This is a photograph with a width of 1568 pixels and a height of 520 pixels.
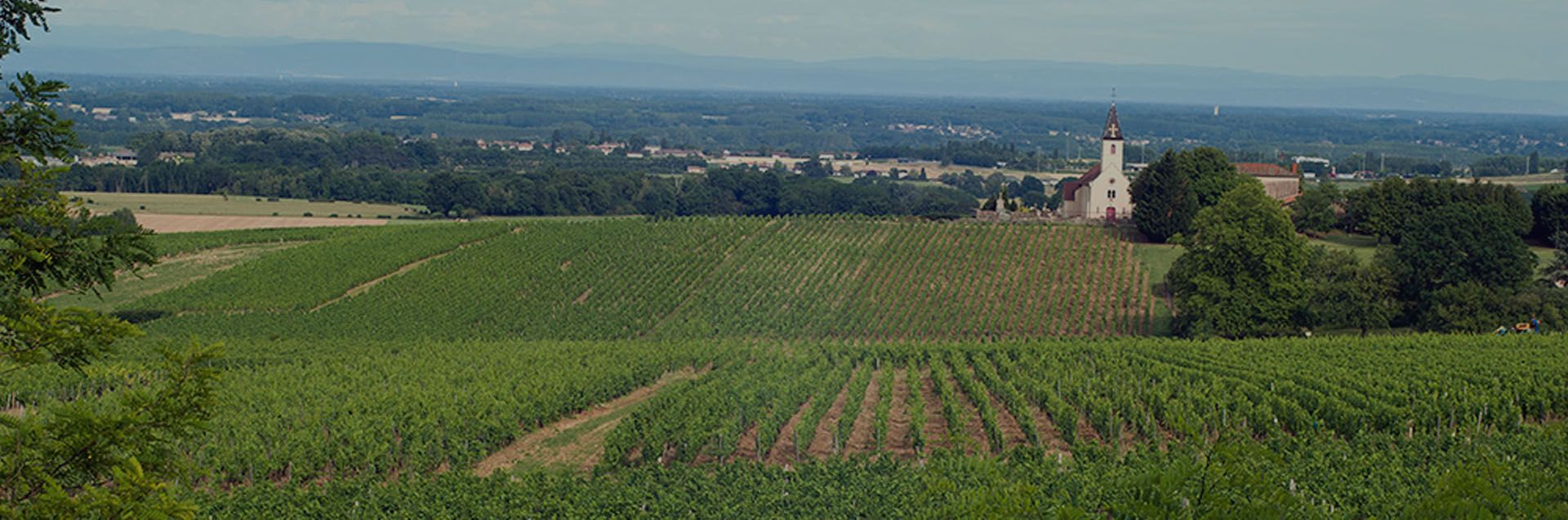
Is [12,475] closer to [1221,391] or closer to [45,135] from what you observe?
[45,135]

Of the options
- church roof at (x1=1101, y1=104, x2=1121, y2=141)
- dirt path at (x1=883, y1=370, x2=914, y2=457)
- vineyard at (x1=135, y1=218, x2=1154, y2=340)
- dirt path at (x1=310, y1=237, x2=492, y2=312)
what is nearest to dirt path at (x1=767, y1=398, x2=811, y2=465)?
dirt path at (x1=883, y1=370, x2=914, y2=457)

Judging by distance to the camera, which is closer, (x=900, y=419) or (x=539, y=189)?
(x=900, y=419)

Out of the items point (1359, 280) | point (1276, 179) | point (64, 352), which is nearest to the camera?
point (64, 352)

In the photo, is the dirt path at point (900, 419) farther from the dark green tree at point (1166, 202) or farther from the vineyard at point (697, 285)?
the dark green tree at point (1166, 202)

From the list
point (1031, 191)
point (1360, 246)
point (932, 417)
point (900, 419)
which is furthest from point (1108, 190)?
point (1031, 191)

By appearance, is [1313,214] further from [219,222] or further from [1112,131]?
[219,222]

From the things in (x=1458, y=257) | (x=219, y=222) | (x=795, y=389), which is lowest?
(x=795, y=389)

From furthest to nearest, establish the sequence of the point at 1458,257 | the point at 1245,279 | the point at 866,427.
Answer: the point at 1245,279
the point at 1458,257
the point at 866,427

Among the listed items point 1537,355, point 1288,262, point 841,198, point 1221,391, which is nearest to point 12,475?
point 1221,391
